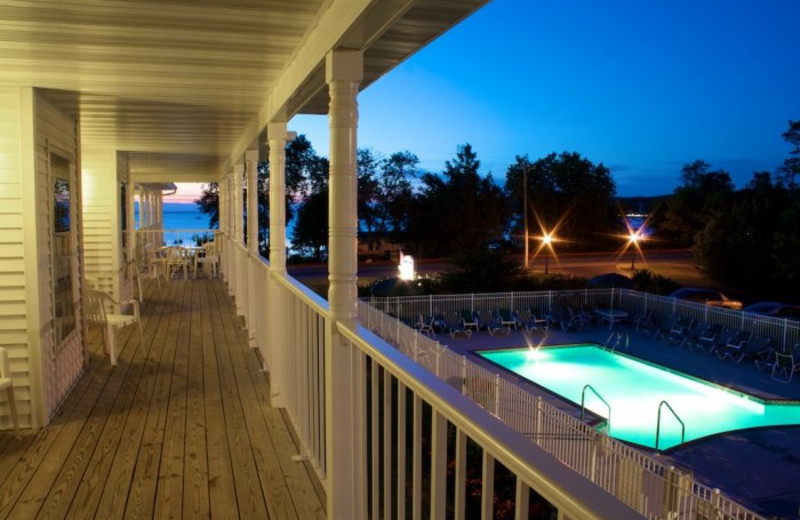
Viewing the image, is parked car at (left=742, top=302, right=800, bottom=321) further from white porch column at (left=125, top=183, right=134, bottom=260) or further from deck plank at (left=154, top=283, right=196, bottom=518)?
deck plank at (left=154, top=283, right=196, bottom=518)

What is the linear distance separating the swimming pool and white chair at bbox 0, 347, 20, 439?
8.38 m

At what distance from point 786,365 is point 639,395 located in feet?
12.3

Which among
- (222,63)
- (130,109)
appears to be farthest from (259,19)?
(130,109)

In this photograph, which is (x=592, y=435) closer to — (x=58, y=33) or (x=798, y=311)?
(x=58, y=33)

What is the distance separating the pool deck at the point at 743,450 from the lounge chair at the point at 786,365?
22 cm

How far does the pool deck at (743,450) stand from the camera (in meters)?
8.39

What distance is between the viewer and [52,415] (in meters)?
4.37

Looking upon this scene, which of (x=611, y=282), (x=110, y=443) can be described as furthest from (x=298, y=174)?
(x=110, y=443)

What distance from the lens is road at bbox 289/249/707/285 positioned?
94.2 ft

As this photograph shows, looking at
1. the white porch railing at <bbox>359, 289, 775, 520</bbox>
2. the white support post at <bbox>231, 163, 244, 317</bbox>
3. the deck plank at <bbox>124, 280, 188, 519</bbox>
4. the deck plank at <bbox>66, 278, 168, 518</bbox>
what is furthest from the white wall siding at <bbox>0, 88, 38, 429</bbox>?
the white porch railing at <bbox>359, 289, 775, 520</bbox>

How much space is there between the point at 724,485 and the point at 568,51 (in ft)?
221

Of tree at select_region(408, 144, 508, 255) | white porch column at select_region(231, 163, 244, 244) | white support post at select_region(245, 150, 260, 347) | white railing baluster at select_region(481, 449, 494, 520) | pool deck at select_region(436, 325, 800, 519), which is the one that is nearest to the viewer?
white railing baluster at select_region(481, 449, 494, 520)

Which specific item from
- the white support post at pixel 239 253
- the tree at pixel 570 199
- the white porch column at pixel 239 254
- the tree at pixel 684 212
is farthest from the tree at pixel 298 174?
the white support post at pixel 239 253

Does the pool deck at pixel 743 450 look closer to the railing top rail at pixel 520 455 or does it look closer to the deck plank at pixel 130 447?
the deck plank at pixel 130 447
